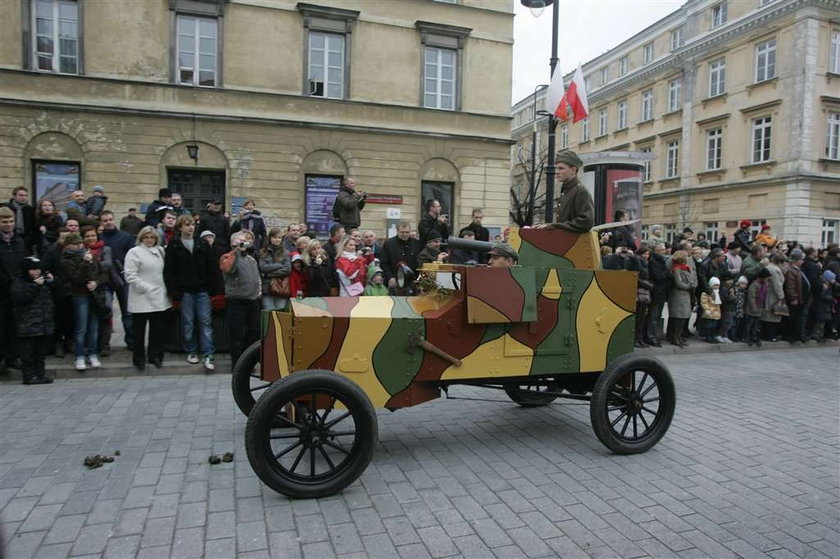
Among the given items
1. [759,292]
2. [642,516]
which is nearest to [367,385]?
[642,516]

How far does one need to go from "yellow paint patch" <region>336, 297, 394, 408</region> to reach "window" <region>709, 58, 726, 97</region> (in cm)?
3457

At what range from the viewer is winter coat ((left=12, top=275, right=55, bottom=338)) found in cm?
658

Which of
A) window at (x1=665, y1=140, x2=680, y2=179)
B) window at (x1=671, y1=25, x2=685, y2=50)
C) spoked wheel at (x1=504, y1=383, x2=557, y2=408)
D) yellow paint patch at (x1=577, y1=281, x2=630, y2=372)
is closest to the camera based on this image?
yellow paint patch at (x1=577, y1=281, x2=630, y2=372)

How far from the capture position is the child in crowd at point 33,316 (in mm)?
6594

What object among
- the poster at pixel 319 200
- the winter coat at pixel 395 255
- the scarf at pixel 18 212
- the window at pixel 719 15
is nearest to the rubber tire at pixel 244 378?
the winter coat at pixel 395 255

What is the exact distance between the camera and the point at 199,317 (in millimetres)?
7711

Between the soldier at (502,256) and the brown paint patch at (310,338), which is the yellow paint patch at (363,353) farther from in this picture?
the soldier at (502,256)

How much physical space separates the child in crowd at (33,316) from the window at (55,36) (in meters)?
12.1

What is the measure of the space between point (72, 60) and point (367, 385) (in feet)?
54.6

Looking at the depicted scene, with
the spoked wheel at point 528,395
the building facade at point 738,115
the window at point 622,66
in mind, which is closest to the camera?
the spoked wheel at point 528,395

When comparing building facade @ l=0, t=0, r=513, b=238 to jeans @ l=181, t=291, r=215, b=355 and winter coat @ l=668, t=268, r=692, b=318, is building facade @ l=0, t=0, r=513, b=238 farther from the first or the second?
winter coat @ l=668, t=268, r=692, b=318

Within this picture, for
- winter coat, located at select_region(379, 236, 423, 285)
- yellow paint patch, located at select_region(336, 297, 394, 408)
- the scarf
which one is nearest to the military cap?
yellow paint patch, located at select_region(336, 297, 394, 408)

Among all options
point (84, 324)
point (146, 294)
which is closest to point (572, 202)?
point (146, 294)

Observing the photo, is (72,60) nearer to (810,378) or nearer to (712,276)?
(712,276)
